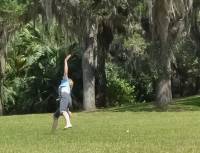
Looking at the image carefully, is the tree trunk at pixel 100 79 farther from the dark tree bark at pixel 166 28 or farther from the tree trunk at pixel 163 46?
the tree trunk at pixel 163 46

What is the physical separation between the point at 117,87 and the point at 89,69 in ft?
37.5

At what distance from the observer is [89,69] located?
3325 cm

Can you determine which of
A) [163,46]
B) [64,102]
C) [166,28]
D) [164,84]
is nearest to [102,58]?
[164,84]

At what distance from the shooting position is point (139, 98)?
159 feet

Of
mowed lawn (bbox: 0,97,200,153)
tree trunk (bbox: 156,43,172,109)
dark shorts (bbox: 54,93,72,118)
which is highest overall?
tree trunk (bbox: 156,43,172,109)

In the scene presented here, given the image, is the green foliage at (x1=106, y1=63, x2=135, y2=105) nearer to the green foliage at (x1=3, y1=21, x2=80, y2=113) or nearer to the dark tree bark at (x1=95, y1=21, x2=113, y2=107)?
the green foliage at (x1=3, y1=21, x2=80, y2=113)

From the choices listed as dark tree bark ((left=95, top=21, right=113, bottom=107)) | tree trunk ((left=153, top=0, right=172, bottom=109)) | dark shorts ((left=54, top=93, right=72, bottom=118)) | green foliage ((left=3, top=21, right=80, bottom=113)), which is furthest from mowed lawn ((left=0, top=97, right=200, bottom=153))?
green foliage ((left=3, top=21, right=80, bottom=113))

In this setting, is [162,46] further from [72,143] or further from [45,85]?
[45,85]

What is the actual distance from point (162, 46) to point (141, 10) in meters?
4.79

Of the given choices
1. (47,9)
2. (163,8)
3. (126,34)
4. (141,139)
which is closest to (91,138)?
(141,139)

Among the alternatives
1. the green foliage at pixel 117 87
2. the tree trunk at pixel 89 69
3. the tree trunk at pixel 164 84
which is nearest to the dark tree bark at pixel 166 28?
the tree trunk at pixel 164 84

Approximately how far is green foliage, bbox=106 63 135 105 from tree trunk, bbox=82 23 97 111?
1029 cm

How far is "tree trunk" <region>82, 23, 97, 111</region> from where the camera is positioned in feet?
106

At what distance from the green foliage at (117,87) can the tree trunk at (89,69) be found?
10286 millimetres
